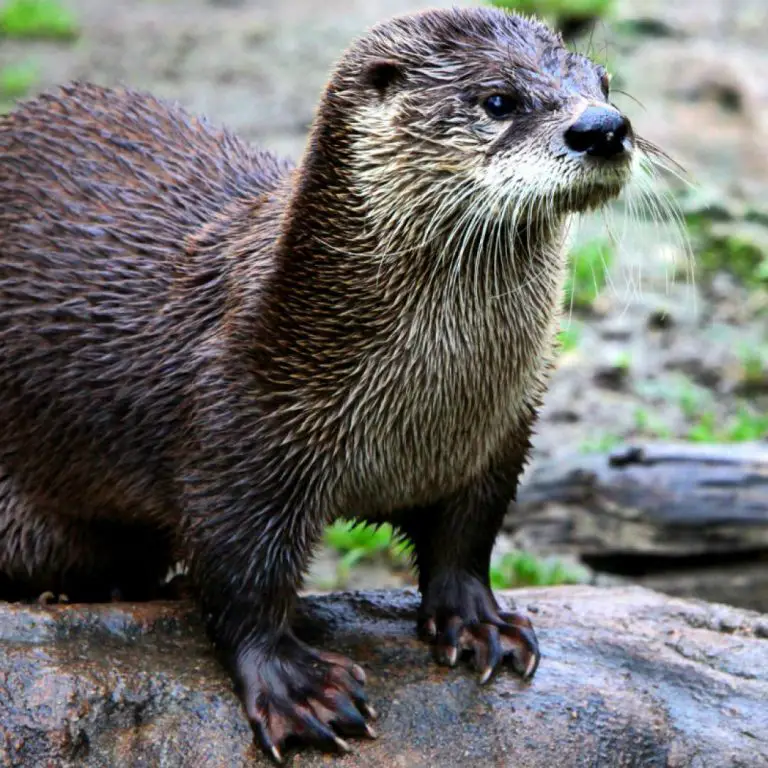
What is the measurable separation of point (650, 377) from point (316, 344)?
3.41 m

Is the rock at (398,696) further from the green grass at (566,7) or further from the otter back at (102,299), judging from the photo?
the green grass at (566,7)

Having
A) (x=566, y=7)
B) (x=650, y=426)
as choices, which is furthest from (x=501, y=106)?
(x=566, y=7)

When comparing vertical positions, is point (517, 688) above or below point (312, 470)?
below

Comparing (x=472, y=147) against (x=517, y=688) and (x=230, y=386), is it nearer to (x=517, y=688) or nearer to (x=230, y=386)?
(x=230, y=386)

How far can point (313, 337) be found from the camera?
9.43 feet

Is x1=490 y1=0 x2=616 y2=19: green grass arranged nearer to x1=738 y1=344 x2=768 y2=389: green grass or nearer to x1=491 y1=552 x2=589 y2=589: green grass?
x1=738 y1=344 x2=768 y2=389: green grass

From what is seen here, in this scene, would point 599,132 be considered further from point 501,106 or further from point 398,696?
point 398,696

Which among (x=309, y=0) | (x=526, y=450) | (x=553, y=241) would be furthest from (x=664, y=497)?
(x=309, y=0)

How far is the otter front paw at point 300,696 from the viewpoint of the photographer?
2773mm

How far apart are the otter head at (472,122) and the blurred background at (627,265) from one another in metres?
0.28

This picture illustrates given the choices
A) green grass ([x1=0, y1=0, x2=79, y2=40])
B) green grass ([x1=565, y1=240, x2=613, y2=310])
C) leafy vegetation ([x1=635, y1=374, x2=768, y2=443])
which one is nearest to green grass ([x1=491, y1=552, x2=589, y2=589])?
leafy vegetation ([x1=635, y1=374, x2=768, y2=443])

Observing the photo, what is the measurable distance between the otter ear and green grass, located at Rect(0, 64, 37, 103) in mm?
5817

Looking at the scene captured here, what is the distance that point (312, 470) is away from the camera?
289 cm

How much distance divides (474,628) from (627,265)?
2230 mm
